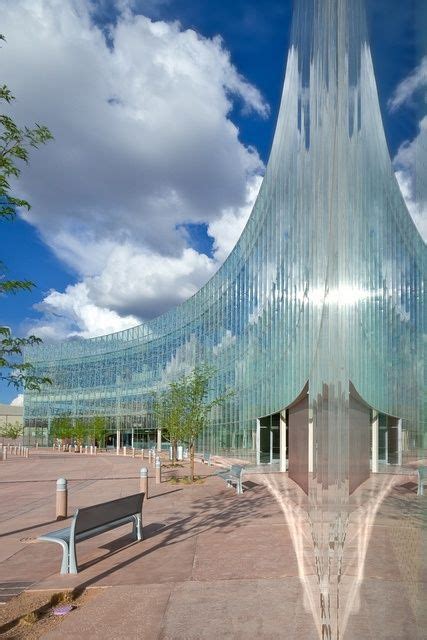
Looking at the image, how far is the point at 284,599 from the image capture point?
6.19m

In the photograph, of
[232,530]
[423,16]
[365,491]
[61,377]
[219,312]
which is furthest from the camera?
[61,377]

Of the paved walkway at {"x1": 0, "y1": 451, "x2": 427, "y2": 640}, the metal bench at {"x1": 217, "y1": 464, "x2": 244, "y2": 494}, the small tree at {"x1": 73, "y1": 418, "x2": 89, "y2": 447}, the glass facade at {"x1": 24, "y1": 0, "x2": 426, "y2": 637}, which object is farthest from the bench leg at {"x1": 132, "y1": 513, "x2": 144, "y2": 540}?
the small tree at {"x1": 73, "y1": 418, "x2": 89, "y2": 447}

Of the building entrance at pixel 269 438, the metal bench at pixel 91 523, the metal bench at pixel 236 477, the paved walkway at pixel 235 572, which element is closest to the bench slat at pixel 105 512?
the metal bench at pixel 91 523

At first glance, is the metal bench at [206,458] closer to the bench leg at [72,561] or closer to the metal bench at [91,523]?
the metal bench at [91,523]

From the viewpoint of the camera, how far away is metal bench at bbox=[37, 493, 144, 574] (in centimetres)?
749

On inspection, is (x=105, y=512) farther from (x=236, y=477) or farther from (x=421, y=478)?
(x=236, y=477)

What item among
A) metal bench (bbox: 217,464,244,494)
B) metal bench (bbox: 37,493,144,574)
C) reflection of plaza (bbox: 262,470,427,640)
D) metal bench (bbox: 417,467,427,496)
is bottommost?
metal bench (bbox: 217,464,244,494)

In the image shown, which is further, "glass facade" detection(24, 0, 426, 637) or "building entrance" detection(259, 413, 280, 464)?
"building entrance" detection(259, 413, 280, 464)

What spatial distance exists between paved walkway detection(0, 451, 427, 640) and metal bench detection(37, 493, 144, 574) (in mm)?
246

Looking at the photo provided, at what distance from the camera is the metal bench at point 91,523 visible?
749 centimetres

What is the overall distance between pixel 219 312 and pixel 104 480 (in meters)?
14.8

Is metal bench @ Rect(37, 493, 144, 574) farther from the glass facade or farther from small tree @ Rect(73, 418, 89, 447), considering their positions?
small tree @ Rect(73, 418, 89, 447)

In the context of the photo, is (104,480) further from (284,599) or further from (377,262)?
(377,262)

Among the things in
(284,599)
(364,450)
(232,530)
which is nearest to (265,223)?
(232,530)
